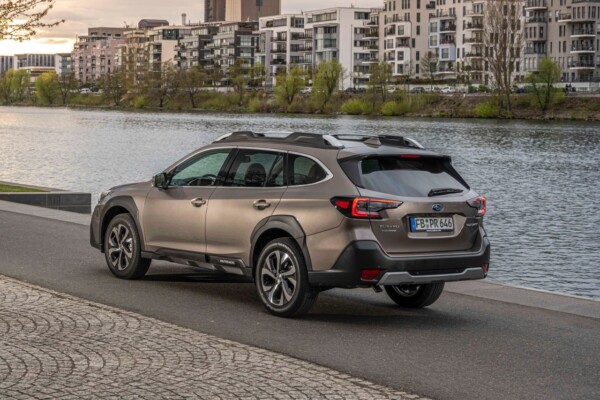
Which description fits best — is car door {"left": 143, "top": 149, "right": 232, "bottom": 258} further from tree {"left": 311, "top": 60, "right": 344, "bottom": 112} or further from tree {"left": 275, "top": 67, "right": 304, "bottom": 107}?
tree {"left": 275, "top": 67, "right": 304, "bottom": 107}

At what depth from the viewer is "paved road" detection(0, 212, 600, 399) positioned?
8.25 m

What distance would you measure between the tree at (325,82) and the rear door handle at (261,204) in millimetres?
134653

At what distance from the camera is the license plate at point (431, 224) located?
1024cm

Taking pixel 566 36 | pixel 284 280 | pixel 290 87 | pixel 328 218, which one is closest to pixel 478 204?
pixel 328 218

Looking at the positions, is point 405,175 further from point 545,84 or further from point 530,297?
point 545,84

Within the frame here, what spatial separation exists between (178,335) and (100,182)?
35.0m

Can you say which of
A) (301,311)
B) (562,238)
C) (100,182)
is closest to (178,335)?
(301,311)

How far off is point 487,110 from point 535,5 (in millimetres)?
43716

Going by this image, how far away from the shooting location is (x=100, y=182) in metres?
43.9

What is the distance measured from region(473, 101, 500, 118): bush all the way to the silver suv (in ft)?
381

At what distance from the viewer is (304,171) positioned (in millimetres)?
10711

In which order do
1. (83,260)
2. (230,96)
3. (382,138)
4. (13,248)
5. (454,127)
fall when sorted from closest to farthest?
(382,138) → (83,260) → (13,248) → (454,127) → (230,96)

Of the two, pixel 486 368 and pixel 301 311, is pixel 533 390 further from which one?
pixel 301 311

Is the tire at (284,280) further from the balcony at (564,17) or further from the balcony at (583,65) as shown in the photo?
the balcony at (564,17)
